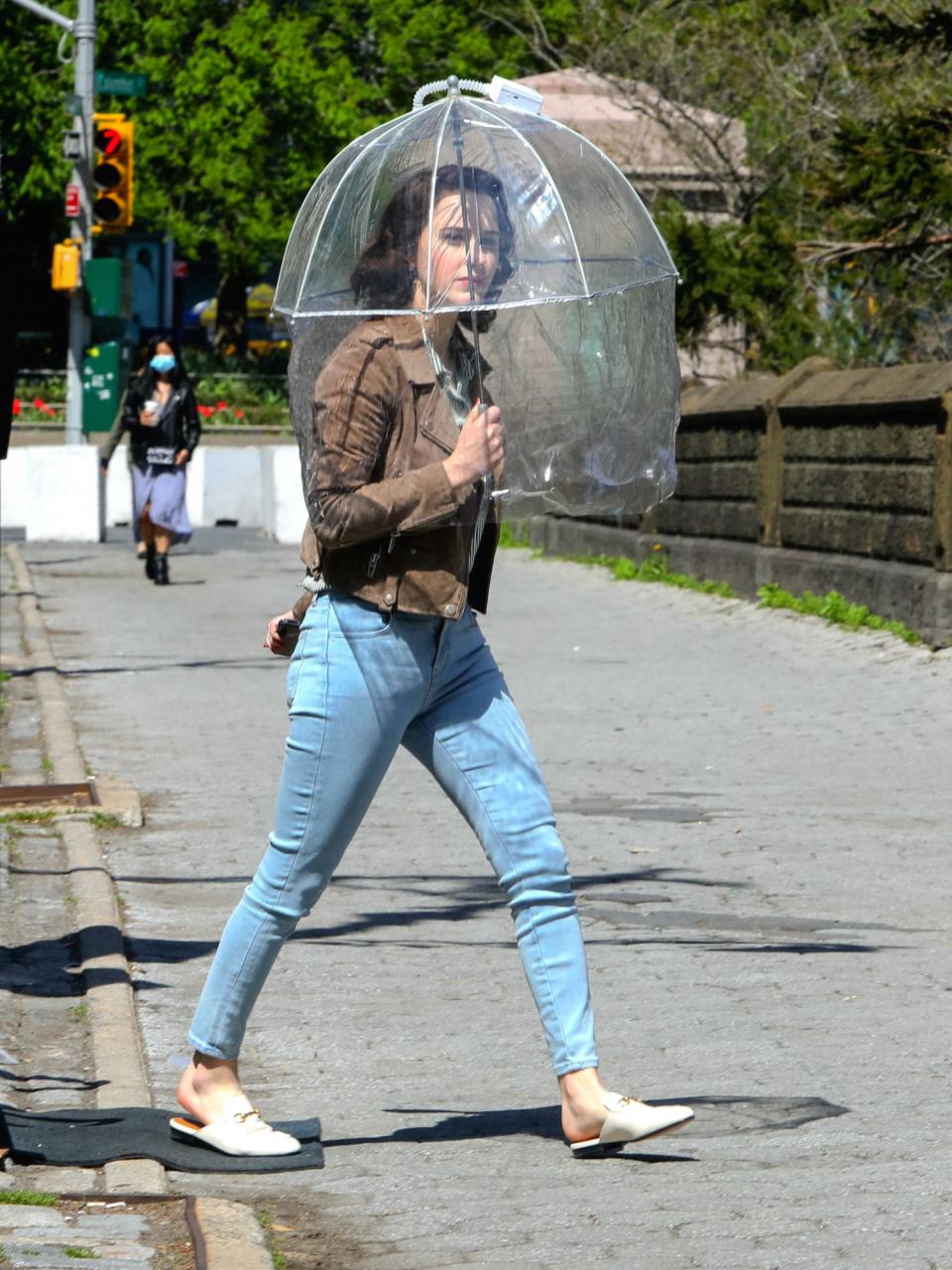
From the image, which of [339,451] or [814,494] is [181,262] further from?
[339,451]

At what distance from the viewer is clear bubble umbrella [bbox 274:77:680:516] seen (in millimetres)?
4461

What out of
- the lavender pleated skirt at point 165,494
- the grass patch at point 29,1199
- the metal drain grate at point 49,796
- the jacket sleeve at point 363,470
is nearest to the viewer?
the grass patch at point 29,1199

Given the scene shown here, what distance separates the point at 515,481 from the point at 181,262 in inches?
2459

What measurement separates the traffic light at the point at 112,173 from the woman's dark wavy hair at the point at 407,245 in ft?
64.5

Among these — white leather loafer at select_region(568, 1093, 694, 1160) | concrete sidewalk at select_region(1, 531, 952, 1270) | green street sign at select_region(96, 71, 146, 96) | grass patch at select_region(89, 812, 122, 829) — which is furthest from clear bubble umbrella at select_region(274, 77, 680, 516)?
green street sign at select_region(96, 71, 146, 96)

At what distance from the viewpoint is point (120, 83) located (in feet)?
75.8

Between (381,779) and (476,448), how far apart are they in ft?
2.23

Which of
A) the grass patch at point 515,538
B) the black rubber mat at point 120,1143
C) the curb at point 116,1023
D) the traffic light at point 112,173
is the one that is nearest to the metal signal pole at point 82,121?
the traffic light at point 112,173

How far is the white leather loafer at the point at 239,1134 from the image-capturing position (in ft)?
14.9

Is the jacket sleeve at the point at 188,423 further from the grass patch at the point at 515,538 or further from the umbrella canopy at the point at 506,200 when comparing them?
the umbrella canopy at the point at 506,200

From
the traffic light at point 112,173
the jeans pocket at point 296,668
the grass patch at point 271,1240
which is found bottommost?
the grass patch at point 271,1240

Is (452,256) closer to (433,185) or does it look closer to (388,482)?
(433,185)

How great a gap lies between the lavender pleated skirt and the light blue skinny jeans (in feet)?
47.8

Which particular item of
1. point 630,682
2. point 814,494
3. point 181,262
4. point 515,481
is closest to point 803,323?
point 814,494
